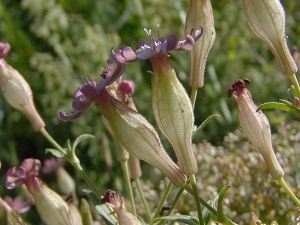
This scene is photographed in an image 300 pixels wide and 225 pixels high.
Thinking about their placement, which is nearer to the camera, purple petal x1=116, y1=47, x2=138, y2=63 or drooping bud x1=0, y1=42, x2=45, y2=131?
purple petal x1=116, y1=47, x2=138, y2=63

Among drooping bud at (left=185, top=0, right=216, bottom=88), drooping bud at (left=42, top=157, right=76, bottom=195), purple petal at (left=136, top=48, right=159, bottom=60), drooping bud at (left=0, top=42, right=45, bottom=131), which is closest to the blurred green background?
drooping bud at (left=42, top=157, right=76, bottom=195)

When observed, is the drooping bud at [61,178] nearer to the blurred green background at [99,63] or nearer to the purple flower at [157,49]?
the blurred green background at [99,63]

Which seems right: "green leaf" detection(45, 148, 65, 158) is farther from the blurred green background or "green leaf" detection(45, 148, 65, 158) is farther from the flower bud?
the blurred green background

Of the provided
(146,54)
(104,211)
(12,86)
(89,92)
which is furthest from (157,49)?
(12,86)

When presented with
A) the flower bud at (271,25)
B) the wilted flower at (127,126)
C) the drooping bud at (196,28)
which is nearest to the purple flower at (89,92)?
the wilted flower at (127,126)

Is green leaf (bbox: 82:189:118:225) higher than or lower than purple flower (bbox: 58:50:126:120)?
lower

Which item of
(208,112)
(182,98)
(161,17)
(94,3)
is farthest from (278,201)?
(94,3)
